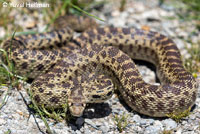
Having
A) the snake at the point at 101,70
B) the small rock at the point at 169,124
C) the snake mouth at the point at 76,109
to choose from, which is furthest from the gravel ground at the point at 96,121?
the snake mouth at the point at 76,109

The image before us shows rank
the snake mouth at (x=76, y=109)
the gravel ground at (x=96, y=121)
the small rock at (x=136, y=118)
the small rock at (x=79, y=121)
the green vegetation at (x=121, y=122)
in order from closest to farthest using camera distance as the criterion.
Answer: the snake mouth at (x=76, y=109)
the gravel ground at (x=96, y=121)
the green vegetation at (x=121, y=122)
the small rock at (x=79, y=121)
the small rock at (x=136, y=118)

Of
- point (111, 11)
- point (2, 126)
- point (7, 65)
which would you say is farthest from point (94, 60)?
point (111, 11)

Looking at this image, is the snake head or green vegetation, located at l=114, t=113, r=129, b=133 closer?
the snake head

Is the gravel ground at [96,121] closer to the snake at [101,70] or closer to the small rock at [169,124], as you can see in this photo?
the small rock at [169,124]

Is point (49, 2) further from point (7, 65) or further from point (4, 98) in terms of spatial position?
point (4, 98)

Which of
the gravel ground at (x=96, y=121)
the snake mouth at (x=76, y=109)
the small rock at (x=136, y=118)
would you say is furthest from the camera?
the small rock at (x=136, y=118)

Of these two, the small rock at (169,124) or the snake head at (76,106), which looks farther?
the small rock at (169,124)

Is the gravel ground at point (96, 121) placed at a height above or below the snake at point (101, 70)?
below

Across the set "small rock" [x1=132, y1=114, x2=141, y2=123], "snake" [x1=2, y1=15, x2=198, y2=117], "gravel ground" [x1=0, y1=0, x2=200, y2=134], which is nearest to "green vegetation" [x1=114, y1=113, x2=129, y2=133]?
"gravel ground" [x1=0, y1=0, x2=200, y2=134]

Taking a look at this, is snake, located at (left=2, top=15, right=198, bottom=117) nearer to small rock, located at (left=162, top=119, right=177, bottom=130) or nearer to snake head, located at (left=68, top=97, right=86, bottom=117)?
snake head, located at (left=68, top=97, right=86, bottom=117)
